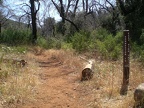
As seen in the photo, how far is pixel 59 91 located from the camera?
779 centimetres

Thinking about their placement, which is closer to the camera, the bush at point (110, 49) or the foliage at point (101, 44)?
the bush at point (110, 49)

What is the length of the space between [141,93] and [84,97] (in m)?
2.06

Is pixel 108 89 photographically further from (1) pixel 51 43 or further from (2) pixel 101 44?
(1) pixel 51 43

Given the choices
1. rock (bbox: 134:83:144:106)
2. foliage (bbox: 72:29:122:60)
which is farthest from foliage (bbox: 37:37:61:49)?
rock (bbox: 134:83:144:106)

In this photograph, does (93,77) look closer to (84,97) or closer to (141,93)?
(84,97)

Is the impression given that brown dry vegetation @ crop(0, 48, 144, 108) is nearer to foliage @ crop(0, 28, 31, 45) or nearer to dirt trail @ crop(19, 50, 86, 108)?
dirt trail @ crop(19, 50, 86, 108)

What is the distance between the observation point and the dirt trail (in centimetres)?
656

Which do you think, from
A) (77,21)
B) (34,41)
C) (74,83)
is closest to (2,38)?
(34,41)

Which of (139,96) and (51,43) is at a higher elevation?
(51,43)

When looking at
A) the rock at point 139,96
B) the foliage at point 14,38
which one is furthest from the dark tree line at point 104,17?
the rock at point 139,96

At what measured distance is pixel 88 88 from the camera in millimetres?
7805

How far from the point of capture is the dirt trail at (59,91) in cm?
656

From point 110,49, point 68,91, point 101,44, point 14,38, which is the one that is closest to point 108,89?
point 68,91

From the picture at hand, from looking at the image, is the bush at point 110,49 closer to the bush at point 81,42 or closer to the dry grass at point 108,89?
the bush at point 81,42
